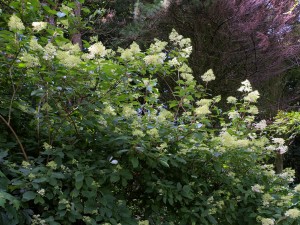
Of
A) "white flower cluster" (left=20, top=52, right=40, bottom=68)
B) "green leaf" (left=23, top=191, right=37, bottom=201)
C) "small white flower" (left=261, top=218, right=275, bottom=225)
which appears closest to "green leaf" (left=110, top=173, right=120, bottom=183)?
"green leaf" (left=23, top=191, right=37, bottom=201)

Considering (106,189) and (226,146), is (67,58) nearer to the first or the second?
(106,189)

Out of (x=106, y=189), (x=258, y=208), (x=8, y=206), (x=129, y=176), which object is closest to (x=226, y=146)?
(x=258, y=208)

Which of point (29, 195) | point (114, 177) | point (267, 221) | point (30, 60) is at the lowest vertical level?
point (29, 195)

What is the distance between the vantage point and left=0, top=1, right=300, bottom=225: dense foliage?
65.6 inches

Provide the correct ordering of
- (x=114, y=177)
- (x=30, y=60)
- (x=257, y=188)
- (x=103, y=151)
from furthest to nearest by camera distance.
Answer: (x=257, y=188) → (x=103, y=151) → (x=114, y=177) → (x=30, y=60)

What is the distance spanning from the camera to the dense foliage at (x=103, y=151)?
1667mm

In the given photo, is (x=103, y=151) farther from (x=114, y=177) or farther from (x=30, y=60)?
(x=30, y=60)

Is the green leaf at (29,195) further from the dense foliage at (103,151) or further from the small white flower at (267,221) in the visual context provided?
the small white flower at (267,221)

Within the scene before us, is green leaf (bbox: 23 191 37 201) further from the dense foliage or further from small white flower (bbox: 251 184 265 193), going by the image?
small white flower (bbox: 251 184 265 193)

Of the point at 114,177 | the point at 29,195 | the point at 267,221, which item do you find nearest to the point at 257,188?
the point at 267,221

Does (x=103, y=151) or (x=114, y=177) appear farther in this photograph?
(x=103, y=151)

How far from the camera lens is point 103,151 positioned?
202 cm

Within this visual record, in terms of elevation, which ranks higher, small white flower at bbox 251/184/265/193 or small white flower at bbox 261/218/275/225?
small white flower at bbox 251/184/265/193

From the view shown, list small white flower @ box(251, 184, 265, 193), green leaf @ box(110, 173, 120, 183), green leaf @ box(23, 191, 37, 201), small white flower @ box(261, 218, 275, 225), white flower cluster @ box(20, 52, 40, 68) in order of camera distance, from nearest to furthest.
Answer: green leaf @ box(23, 191, 37, 201), white flower cluster @ box(20, 52, 40, 68), green leaf @ box(110, 173, 120, 183), small white flower @ box(261, 218, 275, 225), small white flower @ box(251, 184, 265, 193)
